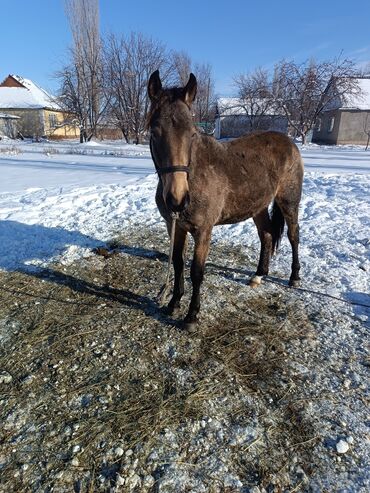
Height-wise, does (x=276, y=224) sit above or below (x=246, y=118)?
below

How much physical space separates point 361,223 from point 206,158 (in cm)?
386

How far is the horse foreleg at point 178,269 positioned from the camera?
10.3 feet

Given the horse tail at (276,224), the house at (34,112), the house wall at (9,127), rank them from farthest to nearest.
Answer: the house at (34,112), the house wall at (9,127), the horse tail at (276,224)

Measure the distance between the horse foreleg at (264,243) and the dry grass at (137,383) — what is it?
394 mm

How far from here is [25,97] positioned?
42.7 meters

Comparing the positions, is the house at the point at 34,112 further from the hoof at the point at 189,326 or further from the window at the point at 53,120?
the hoof at the point at 189,326

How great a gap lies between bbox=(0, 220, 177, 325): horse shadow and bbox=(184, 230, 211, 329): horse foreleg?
0.66 feet

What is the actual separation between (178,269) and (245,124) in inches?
1546

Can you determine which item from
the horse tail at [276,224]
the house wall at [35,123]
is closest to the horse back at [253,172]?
the horse tail at [276,224]

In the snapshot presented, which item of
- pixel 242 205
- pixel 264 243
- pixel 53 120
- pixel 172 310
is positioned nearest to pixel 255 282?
pixel 264 243

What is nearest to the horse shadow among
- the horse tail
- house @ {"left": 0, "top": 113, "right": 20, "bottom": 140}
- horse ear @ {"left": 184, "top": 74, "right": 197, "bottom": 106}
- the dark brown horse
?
the dark brown horse

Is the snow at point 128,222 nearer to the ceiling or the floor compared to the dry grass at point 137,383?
nearer to the ceiling

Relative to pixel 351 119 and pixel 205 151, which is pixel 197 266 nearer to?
pixel 205 151

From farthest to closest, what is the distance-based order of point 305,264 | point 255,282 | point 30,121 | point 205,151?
1. point 30,121
2. point 305,264
3. point 255,282
4. point 205,151
